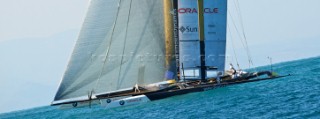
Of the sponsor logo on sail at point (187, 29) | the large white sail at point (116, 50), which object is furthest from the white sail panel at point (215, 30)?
the large white sail at point (116, 50)

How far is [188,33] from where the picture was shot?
185 feet

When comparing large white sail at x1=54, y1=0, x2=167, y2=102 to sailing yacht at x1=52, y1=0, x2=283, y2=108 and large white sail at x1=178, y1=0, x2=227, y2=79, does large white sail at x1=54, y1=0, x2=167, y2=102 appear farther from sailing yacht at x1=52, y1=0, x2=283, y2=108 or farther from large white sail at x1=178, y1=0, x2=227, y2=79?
large white sail at x1=178, y1=0, x2=227, y2=79

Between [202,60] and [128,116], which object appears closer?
[128,116]

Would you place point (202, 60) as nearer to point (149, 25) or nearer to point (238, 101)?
point (149, 25)

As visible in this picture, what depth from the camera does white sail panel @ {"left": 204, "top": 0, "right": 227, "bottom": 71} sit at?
5691 cm

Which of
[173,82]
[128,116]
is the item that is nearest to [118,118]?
[128,116]

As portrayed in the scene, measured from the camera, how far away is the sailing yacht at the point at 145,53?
171ft

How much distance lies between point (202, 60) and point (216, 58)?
1503 millimetres

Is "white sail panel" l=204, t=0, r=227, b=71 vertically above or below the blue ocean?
above

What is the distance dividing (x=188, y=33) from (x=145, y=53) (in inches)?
159

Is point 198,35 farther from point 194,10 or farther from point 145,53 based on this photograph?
point 145,53

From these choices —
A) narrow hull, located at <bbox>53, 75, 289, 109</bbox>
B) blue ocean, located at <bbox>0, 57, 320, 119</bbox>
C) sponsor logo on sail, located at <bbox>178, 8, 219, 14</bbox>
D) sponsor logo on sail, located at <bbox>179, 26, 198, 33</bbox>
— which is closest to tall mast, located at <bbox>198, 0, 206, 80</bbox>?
sponsor logo on sail, located at <bbox>179, 26, 198, 33</bbox>

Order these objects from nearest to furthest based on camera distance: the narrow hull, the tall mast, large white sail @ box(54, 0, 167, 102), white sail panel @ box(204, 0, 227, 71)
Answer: large white sail @ box(54, 0, 167, 102)
the narrow hull
the tall mast
white sail panel @ box(204, 0, 227, 71)

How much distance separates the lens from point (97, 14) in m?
52.5
